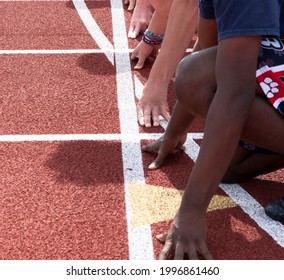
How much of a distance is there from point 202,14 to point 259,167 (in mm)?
817

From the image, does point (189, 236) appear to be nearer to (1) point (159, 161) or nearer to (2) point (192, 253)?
(2) point (192, 253)

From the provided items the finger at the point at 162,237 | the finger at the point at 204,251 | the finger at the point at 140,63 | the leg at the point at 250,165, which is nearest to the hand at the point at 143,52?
the finger at the point at 140,63

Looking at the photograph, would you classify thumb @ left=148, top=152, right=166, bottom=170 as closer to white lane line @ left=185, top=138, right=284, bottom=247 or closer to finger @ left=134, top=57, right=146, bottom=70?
white lane line @ left=185, top=138, right=284, bottom=247

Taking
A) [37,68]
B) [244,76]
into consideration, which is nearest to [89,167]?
[244,76]

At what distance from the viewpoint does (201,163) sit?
2.32 meters

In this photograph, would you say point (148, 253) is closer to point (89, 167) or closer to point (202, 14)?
point (89, 167)

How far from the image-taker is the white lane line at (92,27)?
502 centimetres

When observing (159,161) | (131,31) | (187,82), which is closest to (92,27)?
(131,31)

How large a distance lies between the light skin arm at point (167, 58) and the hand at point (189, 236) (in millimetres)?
1356

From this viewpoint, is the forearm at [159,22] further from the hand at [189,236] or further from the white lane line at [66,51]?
the hand at [189,236]

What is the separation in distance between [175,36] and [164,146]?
73 centimetres

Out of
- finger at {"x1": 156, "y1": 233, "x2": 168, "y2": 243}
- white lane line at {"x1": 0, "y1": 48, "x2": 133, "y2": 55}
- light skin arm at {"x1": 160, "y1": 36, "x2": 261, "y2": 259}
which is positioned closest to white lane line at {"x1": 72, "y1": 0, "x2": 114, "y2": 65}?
white lane line at {"x1": 0, "y1": 48, "x2": 133, "y2": 55}

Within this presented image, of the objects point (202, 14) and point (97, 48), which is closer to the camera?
point (202, 14)

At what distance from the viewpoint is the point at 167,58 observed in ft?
11.9
